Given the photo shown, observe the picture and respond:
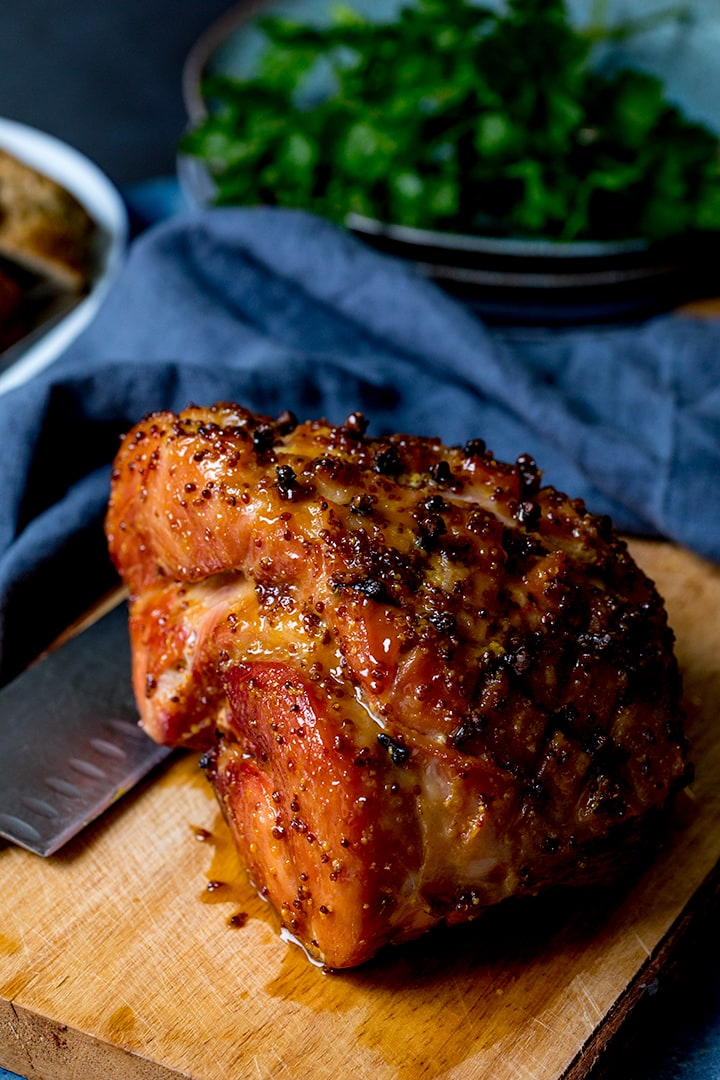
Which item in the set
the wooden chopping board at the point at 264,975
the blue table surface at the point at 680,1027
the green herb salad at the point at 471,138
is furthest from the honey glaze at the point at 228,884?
the green herb salad at the point at 471,138

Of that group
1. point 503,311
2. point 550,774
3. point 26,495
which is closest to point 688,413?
point 503,311

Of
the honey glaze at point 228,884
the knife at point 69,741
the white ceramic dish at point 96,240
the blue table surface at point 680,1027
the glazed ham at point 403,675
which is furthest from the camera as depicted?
the white ceramic dish at point 96,240

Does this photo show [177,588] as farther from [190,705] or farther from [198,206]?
[198,206]

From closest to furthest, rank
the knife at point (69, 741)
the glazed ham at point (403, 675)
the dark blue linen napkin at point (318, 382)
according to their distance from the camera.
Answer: the glazed ham at point (403, 675)
the knife at point (69, 741)
the dark blue linen napkin at point (318, 382)

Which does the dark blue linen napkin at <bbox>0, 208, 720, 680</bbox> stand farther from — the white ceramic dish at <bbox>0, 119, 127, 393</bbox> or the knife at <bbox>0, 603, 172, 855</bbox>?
the knife at <bbox>0, 603, 172, 855</bbox>

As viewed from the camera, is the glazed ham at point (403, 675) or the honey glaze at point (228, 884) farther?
the honey glaze at point (228, 884)

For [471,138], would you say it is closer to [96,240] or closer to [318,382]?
[318,382]

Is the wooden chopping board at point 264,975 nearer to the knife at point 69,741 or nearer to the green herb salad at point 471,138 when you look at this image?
the knife at point 69,741
